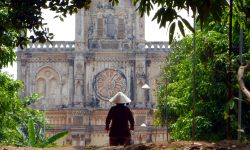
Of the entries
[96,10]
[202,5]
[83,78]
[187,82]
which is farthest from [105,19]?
[202,5]

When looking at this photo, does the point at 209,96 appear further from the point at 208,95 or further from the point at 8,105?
the point at 8,105

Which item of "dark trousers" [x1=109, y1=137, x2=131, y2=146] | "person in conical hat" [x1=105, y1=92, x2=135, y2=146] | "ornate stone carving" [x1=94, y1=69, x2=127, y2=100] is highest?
"ornate stone carving" [x1=94, y1=69, x2=127, y2=100]

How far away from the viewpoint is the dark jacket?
13641 mm

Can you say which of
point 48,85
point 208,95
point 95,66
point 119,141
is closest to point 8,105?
point 208,95

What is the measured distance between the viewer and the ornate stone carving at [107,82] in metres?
45.7

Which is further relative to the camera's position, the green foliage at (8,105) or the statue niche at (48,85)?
the statue niche at (48,85)

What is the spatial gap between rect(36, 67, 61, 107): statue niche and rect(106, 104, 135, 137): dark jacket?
3141 cm

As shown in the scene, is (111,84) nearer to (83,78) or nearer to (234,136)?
(83,78)

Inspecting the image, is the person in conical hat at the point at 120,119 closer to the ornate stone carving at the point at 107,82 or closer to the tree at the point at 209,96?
the tree at the point at 209,96

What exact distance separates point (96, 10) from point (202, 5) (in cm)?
3978

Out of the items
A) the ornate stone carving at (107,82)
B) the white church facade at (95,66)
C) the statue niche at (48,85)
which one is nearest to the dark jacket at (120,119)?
the white church facade at (95,66)

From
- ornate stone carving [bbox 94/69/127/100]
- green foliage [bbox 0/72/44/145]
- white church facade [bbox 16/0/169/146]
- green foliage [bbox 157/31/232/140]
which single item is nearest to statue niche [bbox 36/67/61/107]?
white church facade [bbox 16/0/169/146]

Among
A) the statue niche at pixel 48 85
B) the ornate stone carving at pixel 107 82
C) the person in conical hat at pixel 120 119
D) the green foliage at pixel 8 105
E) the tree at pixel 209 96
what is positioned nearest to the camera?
the person in conical hat at pixel 120 119

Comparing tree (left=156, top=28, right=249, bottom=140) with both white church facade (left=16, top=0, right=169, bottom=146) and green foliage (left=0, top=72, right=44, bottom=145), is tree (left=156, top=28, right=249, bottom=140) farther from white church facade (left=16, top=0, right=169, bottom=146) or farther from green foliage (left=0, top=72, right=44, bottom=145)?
white church facade (left=16, top=0, right=169, bottom=146)
